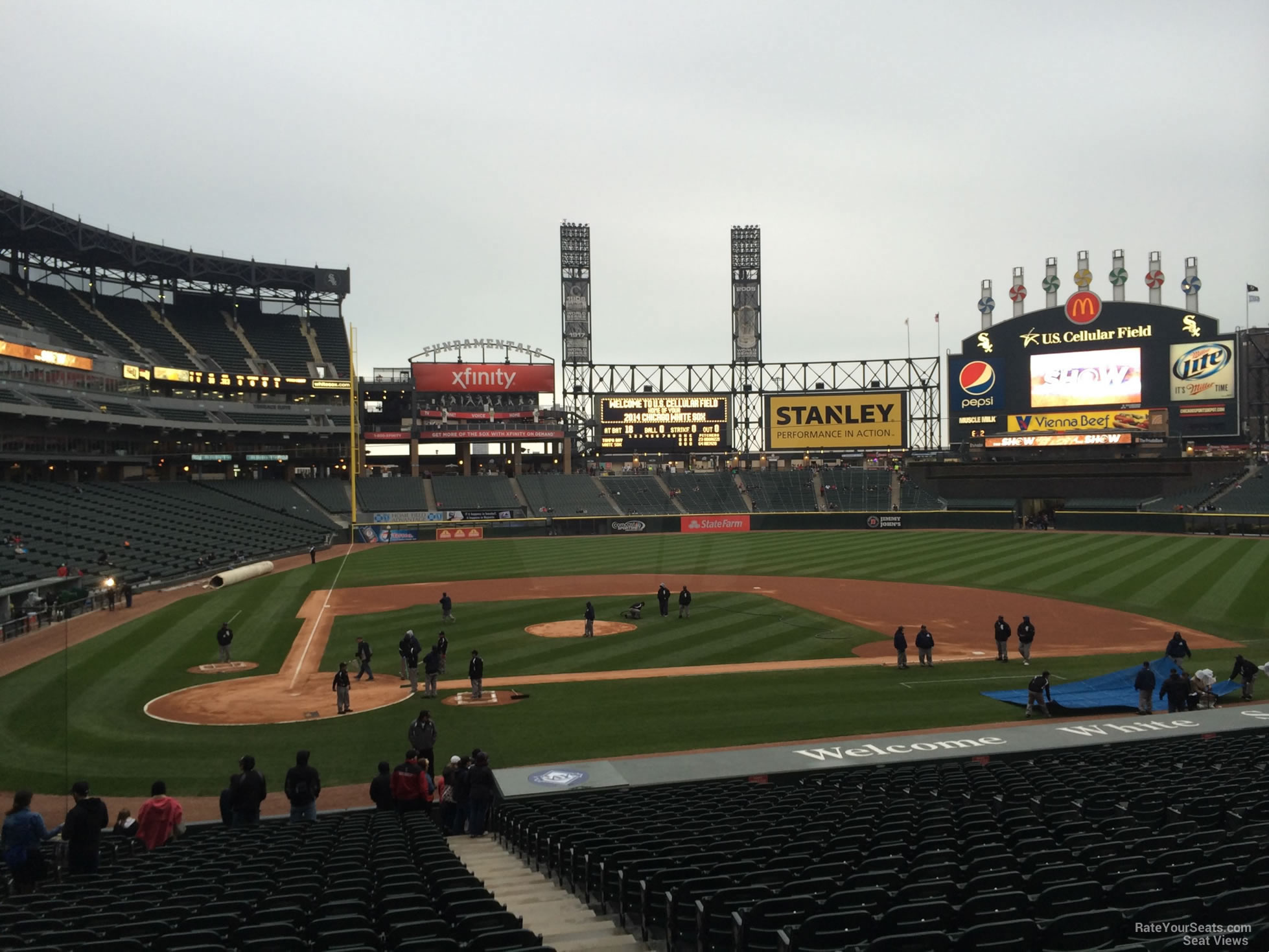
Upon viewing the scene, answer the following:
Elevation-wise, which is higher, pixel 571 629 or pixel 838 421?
pixel 838 421

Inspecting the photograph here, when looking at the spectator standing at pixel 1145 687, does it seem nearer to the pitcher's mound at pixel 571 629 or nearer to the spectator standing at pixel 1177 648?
the spectator standing at pixel 1177 648

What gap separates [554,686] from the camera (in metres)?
22.8

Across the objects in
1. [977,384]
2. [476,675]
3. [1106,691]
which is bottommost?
[1106,691]

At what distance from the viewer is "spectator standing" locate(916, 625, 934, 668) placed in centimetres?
2422

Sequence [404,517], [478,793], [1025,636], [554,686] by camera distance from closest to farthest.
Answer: [478,793] → [554,686] → [1025,636] → [404,517]

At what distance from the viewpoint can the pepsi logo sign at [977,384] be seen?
77500 mm

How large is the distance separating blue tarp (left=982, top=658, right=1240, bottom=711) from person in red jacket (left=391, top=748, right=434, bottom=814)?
14074mm

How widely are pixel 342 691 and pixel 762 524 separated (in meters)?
61.0

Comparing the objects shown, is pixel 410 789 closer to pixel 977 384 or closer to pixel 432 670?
pixel 432 670

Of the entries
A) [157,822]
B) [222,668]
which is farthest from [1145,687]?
[222,668]

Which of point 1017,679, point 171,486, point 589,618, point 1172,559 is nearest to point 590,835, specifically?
point 1017,679

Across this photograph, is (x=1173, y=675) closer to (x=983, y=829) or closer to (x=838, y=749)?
(x=838, y=749)

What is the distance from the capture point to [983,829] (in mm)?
8250

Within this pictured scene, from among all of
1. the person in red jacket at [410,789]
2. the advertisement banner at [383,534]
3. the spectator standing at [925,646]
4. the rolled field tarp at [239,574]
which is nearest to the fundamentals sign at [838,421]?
the advertisement banner at [383,534]
